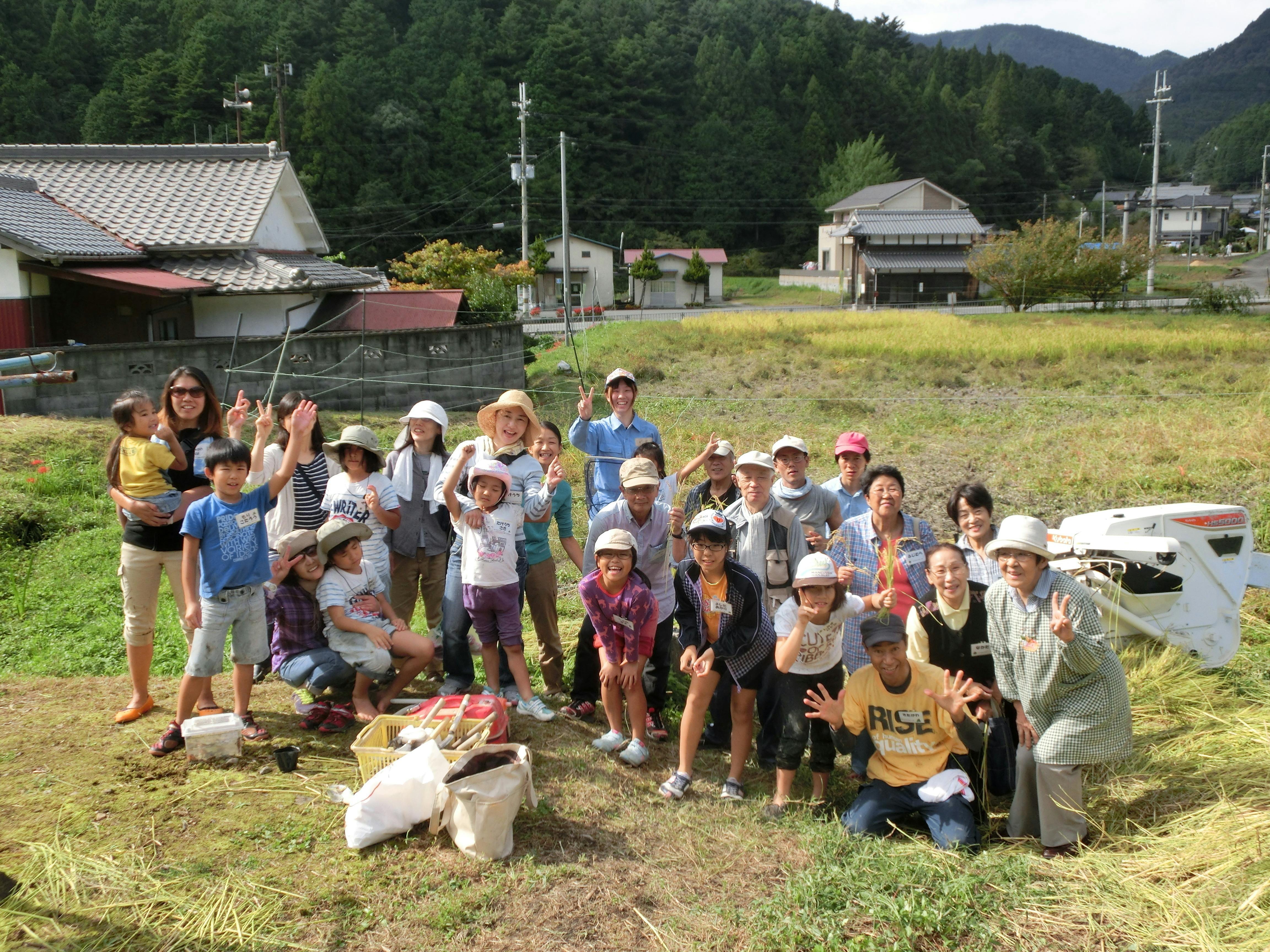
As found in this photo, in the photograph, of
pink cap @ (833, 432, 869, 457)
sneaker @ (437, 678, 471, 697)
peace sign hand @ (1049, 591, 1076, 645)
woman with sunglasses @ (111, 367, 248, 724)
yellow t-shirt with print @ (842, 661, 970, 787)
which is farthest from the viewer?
pink cap @ (833, 432, 869, 457)

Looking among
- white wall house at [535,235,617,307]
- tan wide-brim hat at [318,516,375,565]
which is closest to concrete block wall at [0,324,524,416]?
tan wide-brim hat at [318,516,375,565]

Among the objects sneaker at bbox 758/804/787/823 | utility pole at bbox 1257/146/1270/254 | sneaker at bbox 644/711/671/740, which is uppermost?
utility pole at bbox 1257/146/1270/254

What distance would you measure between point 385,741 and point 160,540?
1.54 meters

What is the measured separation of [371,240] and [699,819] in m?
44.4

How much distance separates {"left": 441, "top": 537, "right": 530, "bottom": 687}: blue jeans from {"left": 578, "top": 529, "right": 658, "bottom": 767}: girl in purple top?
0.48 m

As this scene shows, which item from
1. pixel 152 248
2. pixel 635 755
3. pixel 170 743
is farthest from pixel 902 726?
pixel 152 248

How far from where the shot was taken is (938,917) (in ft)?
9.94

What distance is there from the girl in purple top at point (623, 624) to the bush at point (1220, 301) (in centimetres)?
2953

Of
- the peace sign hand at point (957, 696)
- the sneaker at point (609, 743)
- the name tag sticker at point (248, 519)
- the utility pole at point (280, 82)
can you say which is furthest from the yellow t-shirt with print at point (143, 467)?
the utility pole at point (280, 82)

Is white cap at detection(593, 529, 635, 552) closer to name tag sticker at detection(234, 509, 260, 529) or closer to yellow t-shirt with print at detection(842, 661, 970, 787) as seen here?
yellow t-shirt with print at detection(842, 661, 970, 787)

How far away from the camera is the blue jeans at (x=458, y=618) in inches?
180

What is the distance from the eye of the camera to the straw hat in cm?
458

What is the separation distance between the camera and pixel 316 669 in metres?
4.30

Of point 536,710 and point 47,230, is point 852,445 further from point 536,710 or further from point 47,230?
point 47,230
